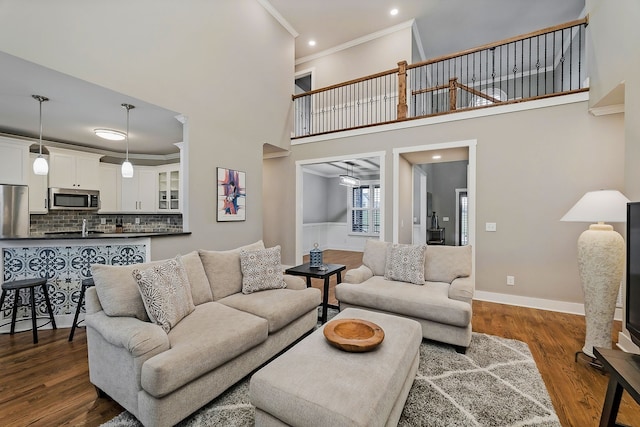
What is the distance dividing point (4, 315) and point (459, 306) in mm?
4660

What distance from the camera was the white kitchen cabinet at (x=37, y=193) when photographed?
478 cm

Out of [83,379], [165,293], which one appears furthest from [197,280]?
[83,379]

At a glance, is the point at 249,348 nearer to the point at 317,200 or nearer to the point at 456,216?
the point at 317,200

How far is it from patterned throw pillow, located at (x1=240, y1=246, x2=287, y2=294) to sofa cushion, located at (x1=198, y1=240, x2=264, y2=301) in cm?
7

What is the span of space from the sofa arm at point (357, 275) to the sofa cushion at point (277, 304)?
18.7 inches

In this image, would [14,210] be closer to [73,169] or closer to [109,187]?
[73,169]

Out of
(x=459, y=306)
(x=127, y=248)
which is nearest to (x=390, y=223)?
(x=459, y=306)

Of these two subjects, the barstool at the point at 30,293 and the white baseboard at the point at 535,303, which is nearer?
the barstool at the point at 30,293

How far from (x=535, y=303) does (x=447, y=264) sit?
1735 millimetres

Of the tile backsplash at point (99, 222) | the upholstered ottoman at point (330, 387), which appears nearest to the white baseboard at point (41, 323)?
the tile backsplash at point (99, 222)

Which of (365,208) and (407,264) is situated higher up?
(365,208)

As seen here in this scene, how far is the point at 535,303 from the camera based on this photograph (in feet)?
12.6

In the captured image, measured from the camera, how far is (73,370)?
7.38 feet

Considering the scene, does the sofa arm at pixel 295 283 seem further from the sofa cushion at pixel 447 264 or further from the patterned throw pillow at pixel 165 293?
the sofa cushion at pixel 447 264
